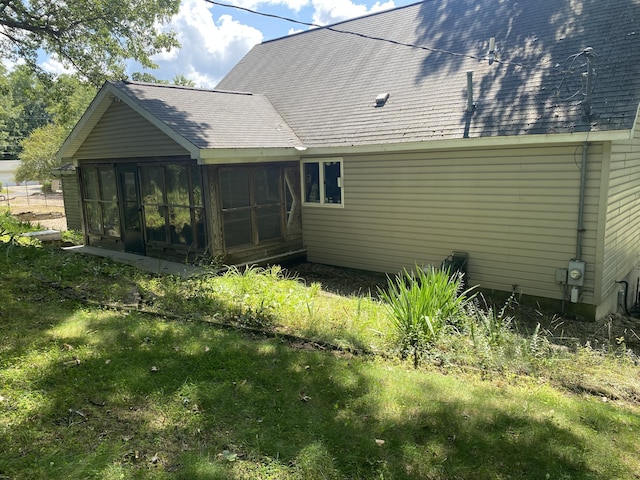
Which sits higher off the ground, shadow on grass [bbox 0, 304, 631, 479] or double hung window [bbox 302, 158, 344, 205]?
double hung window [bbox 302, 158, 344, 205]

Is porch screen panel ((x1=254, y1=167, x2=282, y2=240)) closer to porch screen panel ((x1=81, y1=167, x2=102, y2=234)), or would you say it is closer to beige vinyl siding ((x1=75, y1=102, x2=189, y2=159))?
beige vinyl siding ((x1=75, y1=102, x2=189, y2=159))

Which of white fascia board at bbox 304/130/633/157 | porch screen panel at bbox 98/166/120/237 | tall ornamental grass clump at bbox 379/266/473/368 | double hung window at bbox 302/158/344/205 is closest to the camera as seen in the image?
tall ornamental grass clump at bbox 379/266/473/368

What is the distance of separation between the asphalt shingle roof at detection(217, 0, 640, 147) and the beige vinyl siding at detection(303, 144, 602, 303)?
55 cm

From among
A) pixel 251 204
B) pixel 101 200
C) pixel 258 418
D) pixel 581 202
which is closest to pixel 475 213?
pixel 581 202

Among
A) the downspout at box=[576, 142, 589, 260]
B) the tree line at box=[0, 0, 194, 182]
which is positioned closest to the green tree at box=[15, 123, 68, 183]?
the tree line at box=[0, 0, 194, 182]

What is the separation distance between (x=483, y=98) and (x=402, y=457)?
6946 millimetres

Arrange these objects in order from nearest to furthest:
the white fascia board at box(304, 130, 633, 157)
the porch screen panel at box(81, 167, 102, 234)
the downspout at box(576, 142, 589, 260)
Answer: the white fascia board at box(304, 130, 633, 157) < the downspout at box(576, 142, 589, 260) < the porch screen panel at box(81, 167, 102, 234)

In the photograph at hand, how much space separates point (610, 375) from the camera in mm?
4691

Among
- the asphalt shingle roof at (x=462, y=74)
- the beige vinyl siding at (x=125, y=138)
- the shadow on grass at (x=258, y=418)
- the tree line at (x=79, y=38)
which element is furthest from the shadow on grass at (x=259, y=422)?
the tree line at (x=79, y=38)

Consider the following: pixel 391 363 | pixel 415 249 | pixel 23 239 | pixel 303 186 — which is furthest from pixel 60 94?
pixel 391 363

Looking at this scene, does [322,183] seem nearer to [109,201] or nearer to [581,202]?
[581,202]

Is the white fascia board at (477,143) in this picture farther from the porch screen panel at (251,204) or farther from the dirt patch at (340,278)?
the dirt patch at (340,278)

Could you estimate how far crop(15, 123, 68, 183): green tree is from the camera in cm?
3092

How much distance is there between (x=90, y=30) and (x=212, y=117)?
21.7 ft
